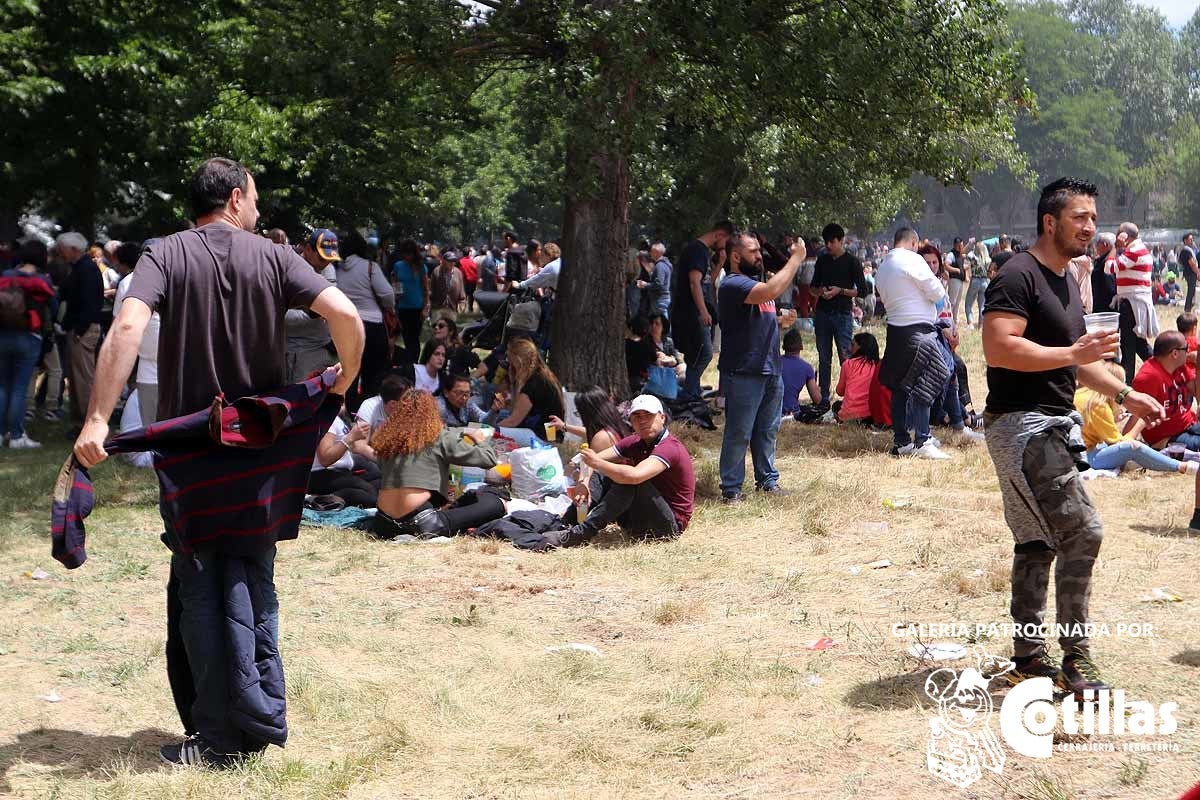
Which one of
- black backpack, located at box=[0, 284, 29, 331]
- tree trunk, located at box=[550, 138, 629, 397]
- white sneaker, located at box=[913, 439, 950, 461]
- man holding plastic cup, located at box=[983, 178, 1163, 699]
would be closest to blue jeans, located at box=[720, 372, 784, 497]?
white sneaker, located at box=[913, 439, 950, 461]

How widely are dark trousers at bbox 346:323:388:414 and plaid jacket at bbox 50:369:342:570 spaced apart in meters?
7.13

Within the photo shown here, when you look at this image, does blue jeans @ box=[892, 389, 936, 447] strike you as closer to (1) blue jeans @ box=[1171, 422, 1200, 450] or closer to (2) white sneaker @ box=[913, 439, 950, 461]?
(2) white sneaker @ box=[913, 439, 950, 461]

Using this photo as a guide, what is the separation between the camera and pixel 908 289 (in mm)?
10500

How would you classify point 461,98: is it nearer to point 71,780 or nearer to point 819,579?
point 819,579

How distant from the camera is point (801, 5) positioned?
11.2m

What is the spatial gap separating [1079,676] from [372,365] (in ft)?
26.2

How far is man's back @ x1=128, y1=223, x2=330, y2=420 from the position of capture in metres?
4.28

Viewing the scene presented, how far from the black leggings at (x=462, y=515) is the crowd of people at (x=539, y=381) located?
1cm

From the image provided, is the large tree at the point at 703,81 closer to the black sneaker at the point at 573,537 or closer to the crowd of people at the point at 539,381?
the crowd of people at the point at 539,381

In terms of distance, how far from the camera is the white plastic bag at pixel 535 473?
919 cm

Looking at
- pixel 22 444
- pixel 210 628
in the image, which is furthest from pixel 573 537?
pixel 22 444

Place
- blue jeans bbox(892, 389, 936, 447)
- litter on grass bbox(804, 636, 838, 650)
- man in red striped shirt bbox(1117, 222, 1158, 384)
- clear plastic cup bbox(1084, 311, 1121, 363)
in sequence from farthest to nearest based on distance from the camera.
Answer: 1. man in red striped shirt bbox(1117, 222, 1158, 384)
2. blue jeans bbox(892, 389, 936, 447)
3. litter on grass bbox(804, 636, 838, 650)
4. clear plastic cup bbox(1084, 311, 1121, 363)

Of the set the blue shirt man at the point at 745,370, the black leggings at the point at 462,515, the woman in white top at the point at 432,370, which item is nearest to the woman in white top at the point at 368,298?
the woman in white top at the point at 432,370

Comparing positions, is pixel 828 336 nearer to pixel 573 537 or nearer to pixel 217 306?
pixel 573 537
